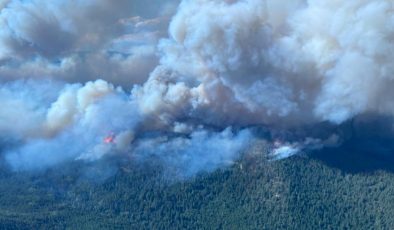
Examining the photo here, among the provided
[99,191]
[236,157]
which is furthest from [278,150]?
[99,191]

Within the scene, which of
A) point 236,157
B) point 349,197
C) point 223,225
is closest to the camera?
point 223,225

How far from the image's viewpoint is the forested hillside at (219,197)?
86.3 meters

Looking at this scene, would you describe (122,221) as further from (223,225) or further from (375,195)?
(375,195)

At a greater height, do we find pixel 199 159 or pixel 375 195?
pixel 199 159

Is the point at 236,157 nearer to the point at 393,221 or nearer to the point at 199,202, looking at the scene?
the point at 199,202

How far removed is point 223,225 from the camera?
281 feet

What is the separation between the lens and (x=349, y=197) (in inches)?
3593

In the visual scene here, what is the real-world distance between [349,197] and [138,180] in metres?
23.6

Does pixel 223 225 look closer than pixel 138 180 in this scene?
Yes

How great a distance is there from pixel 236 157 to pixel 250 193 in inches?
263

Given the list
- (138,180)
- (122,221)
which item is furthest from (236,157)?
(122,221)

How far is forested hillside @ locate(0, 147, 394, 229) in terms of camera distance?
86312 mm

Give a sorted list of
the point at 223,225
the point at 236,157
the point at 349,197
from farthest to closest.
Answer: the point at 236,157 → the point at 349,197 → the point at 223,225

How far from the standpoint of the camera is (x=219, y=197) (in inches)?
3588
